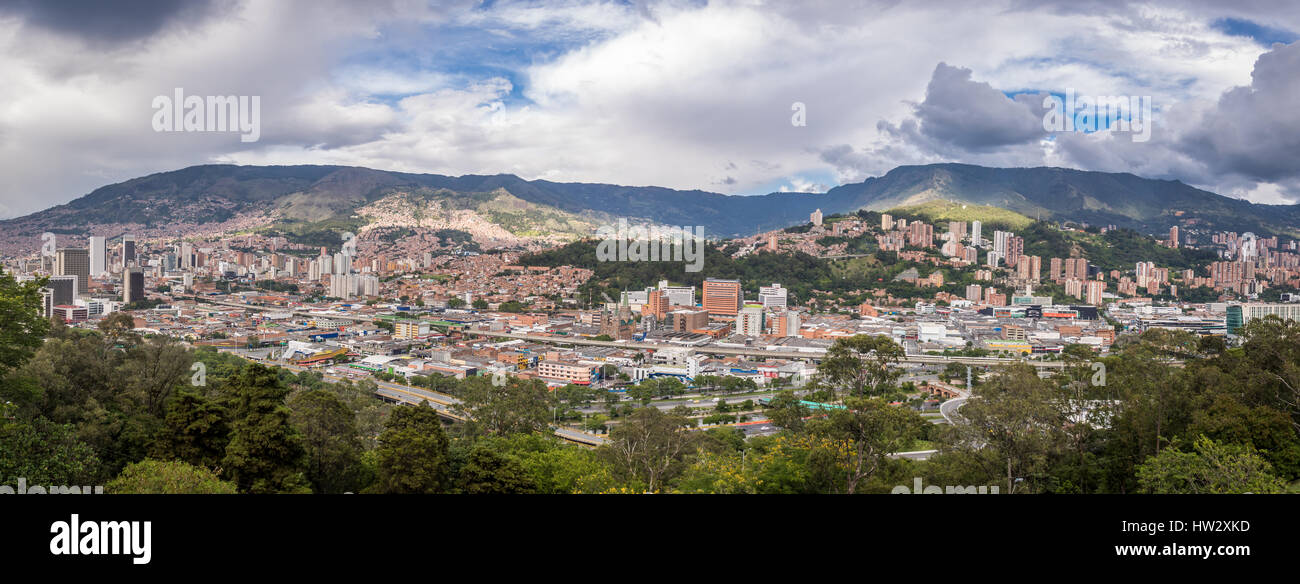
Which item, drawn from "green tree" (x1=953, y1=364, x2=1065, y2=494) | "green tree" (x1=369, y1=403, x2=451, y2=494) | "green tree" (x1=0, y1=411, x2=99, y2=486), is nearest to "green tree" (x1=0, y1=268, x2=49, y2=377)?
"green tree" (x1=0, y1=411, x2=99, y2=486)

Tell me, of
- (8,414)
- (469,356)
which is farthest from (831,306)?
(8,414)

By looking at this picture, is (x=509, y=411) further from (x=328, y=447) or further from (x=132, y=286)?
(x=132, y=286)

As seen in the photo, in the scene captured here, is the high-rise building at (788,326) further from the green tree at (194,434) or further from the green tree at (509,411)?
the green tree at (194,434)

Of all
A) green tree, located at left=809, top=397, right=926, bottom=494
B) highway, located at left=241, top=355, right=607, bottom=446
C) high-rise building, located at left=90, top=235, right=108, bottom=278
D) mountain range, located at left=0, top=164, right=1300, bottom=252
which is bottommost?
highway, located at left=241, top=355, right=607, bottom=446

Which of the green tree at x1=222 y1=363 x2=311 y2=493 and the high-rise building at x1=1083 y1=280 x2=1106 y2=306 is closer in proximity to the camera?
the green tree at x1=222 y1=363 x2=311 y2=493

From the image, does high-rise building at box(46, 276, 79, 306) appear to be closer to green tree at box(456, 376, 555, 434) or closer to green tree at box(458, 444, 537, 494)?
green tree at box(456, 376, 555, 434)

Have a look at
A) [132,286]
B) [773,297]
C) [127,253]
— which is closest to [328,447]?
[773,297]
